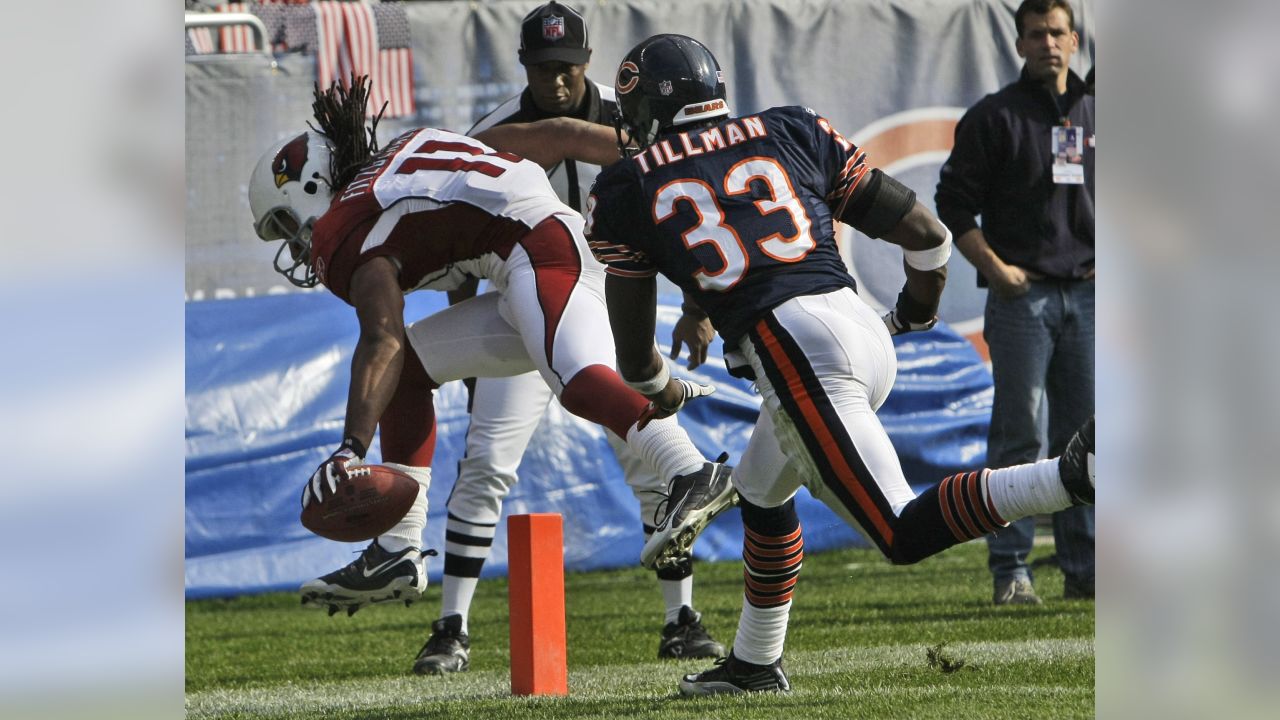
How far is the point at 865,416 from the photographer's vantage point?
9.79 ft

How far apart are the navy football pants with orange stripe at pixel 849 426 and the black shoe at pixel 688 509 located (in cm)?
25

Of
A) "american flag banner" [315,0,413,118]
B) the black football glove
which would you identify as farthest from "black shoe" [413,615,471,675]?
"american flag banner" [315,0,413,118]

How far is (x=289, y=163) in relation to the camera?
4.22m

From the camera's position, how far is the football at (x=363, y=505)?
332 centimetres

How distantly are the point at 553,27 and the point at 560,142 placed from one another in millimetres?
472

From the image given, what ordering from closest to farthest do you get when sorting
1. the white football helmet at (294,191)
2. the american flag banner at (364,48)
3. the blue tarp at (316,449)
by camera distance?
the white football helmet at (294,191), the blue tarp at (316,449), the american flag banner at (364,48)

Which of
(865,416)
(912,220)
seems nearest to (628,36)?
(912,220)

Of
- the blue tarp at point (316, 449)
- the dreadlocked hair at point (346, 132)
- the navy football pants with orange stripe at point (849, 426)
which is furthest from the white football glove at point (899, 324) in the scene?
the blue tarp at point (316, 449)

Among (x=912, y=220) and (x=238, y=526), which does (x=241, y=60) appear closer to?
(x=238, y=526)

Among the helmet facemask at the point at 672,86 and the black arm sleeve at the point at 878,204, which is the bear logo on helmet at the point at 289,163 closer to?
the helmet facemask at the point at 672,86

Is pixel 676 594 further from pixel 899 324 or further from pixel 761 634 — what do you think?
pixel 899 324

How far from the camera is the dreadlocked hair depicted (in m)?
4.23

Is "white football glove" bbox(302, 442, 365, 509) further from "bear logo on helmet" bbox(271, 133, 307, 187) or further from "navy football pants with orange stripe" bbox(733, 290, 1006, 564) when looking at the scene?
"bear logo on helmet" bbox(271, 133, 307, 187)
